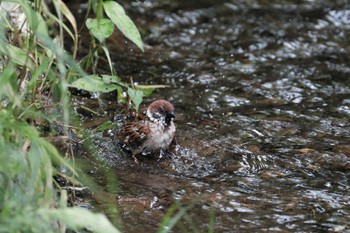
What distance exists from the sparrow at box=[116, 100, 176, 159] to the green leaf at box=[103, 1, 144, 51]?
1.33m

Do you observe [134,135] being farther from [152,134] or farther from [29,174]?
[29,174]

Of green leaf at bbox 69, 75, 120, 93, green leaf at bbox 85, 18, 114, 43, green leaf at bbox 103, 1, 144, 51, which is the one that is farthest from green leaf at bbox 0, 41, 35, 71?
green leaf at bbox 85, 18, 114, 43

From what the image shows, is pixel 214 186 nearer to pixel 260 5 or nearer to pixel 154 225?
pixel 154 225

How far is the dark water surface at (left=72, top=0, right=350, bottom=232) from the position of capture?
17.1 ft

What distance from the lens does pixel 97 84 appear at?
17.0 feet

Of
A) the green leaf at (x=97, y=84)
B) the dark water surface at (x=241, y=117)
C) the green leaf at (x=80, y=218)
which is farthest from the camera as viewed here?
the dark water surface at (x=241, y=117)

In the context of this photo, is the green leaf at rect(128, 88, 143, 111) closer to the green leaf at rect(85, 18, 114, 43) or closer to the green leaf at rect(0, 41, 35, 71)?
the green leaf at rect(85, 18, 114, 43)

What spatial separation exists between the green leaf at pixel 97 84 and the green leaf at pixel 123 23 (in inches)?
14.8

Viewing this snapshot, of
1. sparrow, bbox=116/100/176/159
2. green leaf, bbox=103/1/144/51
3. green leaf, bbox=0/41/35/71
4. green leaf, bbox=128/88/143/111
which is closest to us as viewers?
green leaf, bbox=0/41/35/71

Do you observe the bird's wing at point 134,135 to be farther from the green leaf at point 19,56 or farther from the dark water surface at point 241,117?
the green leaf at point 19,56

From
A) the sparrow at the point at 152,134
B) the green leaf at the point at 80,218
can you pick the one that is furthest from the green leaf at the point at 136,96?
the green leaf at the point at 80,218

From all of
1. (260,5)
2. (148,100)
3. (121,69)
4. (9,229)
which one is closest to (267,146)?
(148,100)

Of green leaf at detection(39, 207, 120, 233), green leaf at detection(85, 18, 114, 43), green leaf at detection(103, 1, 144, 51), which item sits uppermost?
green leaf at detection(103, 1, 144, 51)

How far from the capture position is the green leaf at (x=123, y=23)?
196 inches
